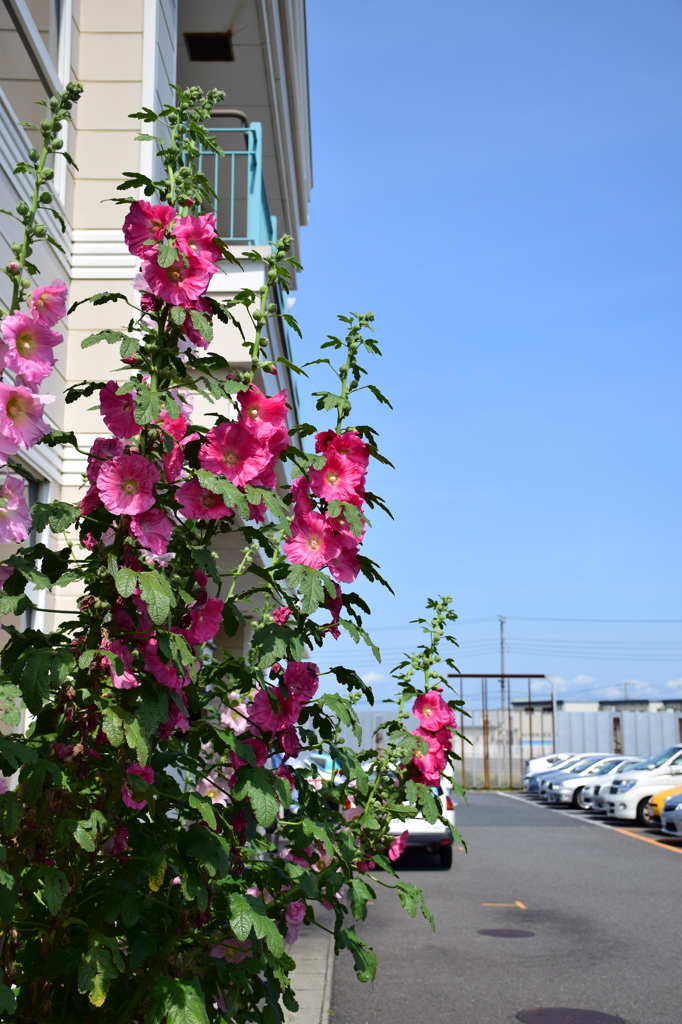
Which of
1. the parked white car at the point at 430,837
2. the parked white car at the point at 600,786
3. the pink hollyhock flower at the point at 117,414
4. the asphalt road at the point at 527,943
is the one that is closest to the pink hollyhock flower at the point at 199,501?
the pink hollyhock flower at the point at 117,414

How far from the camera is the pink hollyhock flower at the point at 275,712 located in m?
2.86

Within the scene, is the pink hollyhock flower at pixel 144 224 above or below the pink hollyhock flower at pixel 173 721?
above

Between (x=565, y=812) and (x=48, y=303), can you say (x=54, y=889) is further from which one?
(x=565, y=812)

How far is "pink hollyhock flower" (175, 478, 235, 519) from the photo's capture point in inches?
99.1

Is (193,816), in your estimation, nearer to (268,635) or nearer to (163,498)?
(268,635)

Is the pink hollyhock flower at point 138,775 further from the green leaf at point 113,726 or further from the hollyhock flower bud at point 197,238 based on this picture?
the hollyhock flower bud at point 197,238

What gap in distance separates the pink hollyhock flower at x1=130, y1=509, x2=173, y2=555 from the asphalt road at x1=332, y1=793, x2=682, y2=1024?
16.7ft

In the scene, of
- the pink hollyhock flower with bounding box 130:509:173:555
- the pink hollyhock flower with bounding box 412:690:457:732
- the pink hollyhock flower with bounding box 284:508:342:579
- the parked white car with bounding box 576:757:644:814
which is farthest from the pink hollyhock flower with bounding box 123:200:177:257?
the parked white car with bounding box 576:757:644:814

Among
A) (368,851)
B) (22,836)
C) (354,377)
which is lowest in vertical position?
(368,851)

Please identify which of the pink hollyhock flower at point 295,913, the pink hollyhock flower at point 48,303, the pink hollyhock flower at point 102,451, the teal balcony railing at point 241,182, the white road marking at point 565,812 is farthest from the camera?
the white road marking at point 565,812

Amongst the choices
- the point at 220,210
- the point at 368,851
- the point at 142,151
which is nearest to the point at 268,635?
the point at 368,851

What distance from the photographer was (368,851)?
4012mm

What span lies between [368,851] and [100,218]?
471 centimetres

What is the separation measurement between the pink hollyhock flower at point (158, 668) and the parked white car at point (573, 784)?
93.3ft
